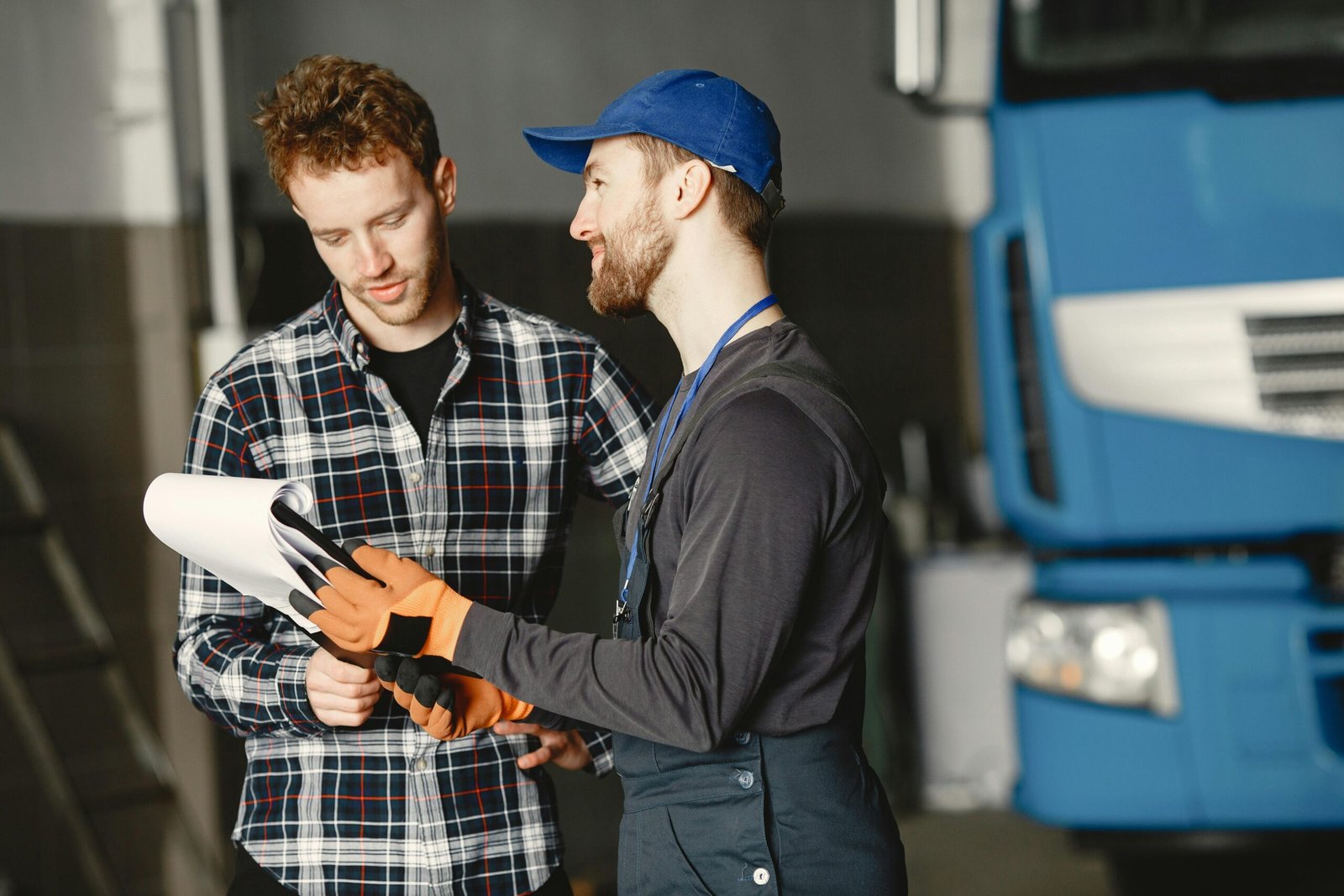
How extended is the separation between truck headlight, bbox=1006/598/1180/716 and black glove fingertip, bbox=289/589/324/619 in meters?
1.79

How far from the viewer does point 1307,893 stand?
143 inches

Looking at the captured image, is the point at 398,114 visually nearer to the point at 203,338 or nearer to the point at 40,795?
the point at 203,338

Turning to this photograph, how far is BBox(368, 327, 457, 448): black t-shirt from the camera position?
1.71 m

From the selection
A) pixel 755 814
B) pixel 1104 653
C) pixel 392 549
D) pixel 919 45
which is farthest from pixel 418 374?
pixel 1104 653

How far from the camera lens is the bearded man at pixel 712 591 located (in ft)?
4.04

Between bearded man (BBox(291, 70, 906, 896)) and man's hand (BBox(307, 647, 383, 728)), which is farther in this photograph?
man's hand (BBox(307, 647, 383, 728))

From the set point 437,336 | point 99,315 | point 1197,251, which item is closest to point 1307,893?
point 1197,251

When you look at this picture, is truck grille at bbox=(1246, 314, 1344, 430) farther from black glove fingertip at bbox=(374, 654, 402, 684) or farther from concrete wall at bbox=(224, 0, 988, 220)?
black glove fingertip at bbox=(374, 654, 402, 684)

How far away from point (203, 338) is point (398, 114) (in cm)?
209

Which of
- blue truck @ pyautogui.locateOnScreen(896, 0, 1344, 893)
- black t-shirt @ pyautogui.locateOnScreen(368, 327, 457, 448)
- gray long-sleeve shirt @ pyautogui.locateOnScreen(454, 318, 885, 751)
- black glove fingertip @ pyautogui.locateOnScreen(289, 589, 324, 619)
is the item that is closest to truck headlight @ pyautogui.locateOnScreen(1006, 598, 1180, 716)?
blue truck @ pyautogui.locateOnScreen(896, 0, 1344, 893)

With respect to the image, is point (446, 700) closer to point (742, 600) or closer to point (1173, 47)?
point (742, 600)

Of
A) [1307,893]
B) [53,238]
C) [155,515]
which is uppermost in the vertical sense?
[53,238]

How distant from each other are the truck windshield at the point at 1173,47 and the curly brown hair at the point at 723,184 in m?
1.52

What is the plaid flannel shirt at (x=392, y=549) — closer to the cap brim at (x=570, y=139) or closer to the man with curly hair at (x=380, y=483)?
the man with curly hair at (x=380, y=483)
